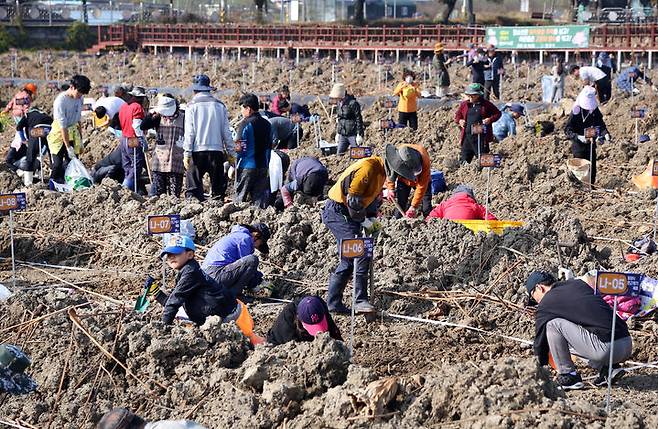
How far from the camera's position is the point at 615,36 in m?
33.9

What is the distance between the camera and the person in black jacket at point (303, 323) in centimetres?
707

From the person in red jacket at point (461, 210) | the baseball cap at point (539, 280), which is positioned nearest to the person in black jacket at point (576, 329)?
the baseball cap at point (539, 280)

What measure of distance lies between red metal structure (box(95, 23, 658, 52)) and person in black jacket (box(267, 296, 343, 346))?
27619 mm

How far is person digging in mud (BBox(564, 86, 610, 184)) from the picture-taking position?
14023 mm

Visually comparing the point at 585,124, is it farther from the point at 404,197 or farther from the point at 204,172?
the point at 204,172

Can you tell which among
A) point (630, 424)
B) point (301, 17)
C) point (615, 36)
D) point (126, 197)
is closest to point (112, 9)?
point (301, 17)

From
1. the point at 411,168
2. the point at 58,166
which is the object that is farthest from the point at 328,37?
the point at 411,168

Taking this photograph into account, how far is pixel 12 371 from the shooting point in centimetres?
573

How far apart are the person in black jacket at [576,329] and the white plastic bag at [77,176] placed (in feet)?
23.5

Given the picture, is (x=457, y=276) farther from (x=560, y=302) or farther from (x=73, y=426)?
(x=73, y=426)

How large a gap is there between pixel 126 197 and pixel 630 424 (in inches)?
289

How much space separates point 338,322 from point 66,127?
18.3 ft

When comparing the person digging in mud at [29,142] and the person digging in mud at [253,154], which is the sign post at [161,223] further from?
the person digging in mud at [29,142]

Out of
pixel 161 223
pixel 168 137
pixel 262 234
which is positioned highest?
pixel 168 137
